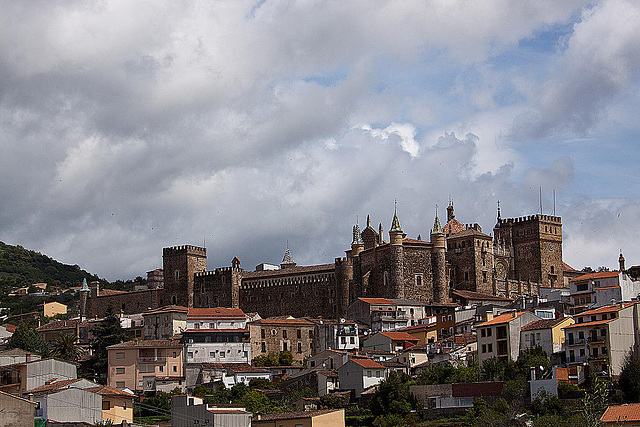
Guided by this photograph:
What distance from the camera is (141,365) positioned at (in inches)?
3211

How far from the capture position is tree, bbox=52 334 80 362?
89938mm

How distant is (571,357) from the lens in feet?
222

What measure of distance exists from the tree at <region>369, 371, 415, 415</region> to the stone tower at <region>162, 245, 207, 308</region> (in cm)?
5560

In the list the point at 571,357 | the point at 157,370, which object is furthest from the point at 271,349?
the point at 571,357

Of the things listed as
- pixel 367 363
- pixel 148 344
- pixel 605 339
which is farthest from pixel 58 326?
pixel 605 339

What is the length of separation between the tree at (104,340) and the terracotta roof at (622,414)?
43.8 metres

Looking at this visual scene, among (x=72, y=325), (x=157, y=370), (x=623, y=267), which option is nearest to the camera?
(x=157, y=370)

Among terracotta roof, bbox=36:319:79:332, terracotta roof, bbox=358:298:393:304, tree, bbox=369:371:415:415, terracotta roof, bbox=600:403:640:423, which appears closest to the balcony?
terracotta roof, bbox=358:298:393:304

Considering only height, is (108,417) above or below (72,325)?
below

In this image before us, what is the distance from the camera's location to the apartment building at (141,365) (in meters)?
80.9

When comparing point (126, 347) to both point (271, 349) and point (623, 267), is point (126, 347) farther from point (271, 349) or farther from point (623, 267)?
point (623, 267)

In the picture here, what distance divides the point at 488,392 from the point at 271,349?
3370cm

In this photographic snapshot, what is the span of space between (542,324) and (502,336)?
9.35 ft

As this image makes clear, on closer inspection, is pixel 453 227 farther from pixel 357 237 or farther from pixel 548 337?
pixel 548 337
